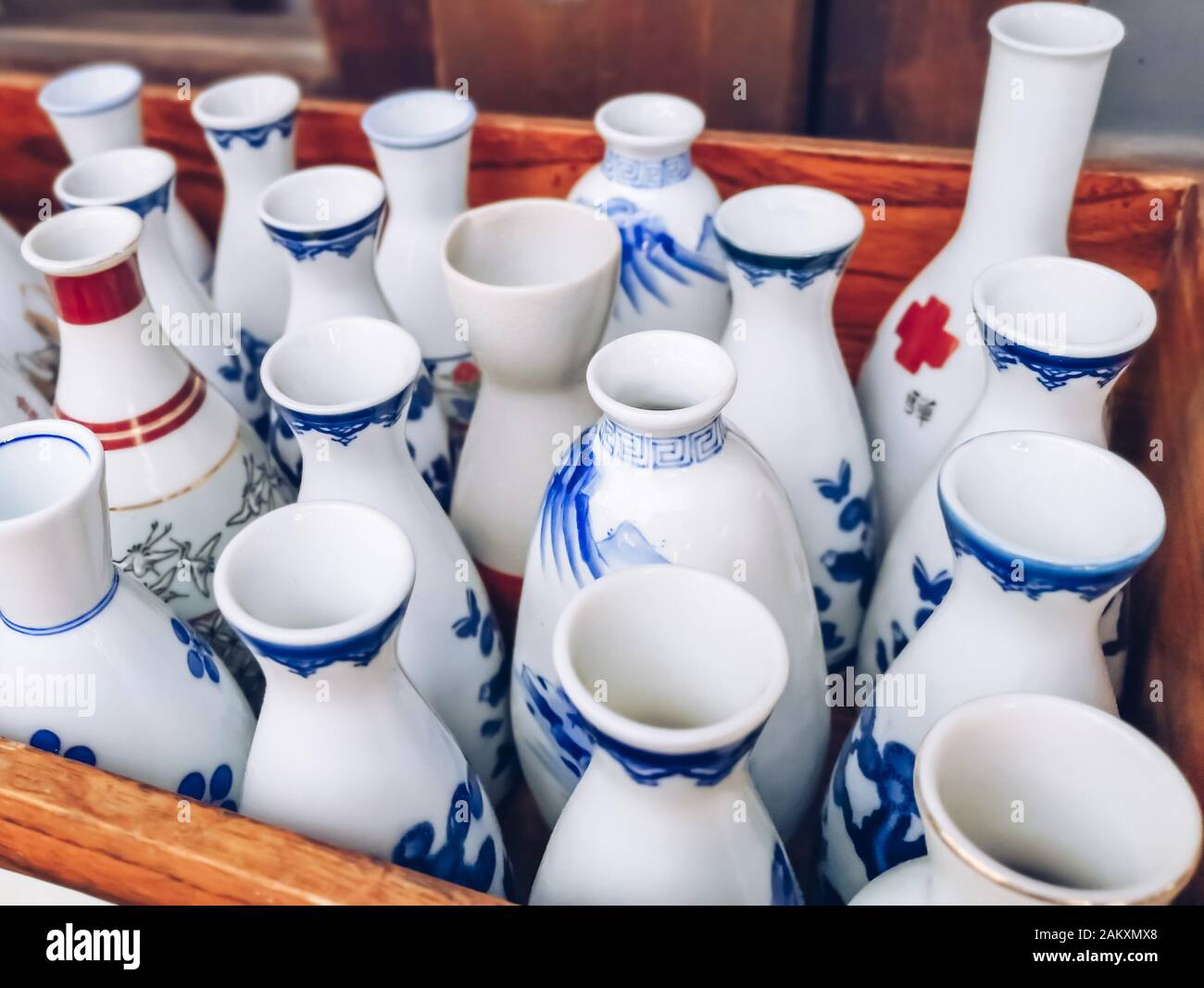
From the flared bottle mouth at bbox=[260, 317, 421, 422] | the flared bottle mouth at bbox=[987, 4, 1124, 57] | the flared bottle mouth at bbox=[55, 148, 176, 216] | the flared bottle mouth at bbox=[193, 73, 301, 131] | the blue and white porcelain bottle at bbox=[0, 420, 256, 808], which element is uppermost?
the flared bottle mouth at bbox=[987, 4, 1124, 57]

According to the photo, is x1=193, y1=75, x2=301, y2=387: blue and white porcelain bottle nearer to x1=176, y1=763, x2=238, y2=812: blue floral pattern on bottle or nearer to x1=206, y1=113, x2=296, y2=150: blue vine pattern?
x1=206, y1=113, x2=296, y2=150: blue vine pattern

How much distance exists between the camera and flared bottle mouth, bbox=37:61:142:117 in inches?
24.8

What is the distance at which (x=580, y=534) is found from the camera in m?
0.38

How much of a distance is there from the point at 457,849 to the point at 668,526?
131 mm

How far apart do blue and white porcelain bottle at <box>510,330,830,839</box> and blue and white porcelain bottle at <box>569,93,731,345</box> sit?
0.15 metres

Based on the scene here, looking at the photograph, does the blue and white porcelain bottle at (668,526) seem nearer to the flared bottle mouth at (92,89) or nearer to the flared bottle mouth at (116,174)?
the flared bottle mouth at (116,174)

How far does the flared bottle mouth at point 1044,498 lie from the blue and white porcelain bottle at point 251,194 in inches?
16.0

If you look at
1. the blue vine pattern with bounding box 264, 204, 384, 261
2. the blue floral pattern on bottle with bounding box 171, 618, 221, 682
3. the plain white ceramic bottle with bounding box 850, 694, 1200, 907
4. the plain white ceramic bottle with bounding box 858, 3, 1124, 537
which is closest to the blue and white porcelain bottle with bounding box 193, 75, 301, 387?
the blue vine pattern with bounding box 264, 204, 384, 261

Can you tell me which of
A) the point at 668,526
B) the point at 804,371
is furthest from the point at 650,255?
the point at 668,526

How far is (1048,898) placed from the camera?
0.25 m

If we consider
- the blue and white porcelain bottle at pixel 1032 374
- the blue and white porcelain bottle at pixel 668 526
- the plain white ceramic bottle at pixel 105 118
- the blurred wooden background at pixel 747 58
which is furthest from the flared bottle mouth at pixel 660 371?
the blurred wooden background at pixel 747 58

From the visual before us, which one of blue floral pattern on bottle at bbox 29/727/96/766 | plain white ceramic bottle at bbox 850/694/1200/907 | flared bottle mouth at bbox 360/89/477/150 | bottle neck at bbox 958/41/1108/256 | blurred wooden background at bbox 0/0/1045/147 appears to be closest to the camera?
plain white ceramic bottle at bbox 850/694/1200/907
